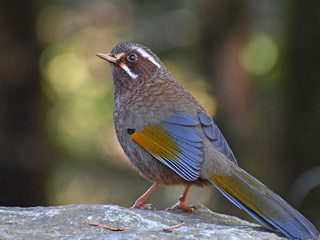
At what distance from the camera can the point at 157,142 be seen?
5.64 meters

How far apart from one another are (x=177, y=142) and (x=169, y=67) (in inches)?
189

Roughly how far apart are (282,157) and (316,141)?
0.54m

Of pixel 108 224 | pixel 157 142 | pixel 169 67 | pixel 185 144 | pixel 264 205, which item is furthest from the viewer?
pixel 169 67

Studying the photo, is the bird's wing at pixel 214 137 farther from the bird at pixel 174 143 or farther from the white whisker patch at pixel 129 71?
the white whisker patch at pixel 129 71

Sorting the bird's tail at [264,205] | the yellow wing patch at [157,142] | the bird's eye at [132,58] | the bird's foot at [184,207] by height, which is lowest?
the bird's foot at [184,207]

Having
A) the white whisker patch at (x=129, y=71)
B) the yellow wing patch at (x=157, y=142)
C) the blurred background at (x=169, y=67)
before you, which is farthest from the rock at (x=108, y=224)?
the blurred background at (x=169, y=67)

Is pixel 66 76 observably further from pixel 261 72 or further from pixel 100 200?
pixel 261 72

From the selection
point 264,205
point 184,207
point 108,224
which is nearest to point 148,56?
point 184,207

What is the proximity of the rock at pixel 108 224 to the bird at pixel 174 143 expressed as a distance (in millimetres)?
184

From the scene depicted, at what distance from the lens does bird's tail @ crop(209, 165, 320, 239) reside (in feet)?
14.9

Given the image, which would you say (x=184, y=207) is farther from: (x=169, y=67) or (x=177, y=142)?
(x=169, y=67)

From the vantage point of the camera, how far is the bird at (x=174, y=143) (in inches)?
189

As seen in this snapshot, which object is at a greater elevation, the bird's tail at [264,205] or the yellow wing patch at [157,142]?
the yellow wing patch at [157,142]

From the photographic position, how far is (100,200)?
428 inches
